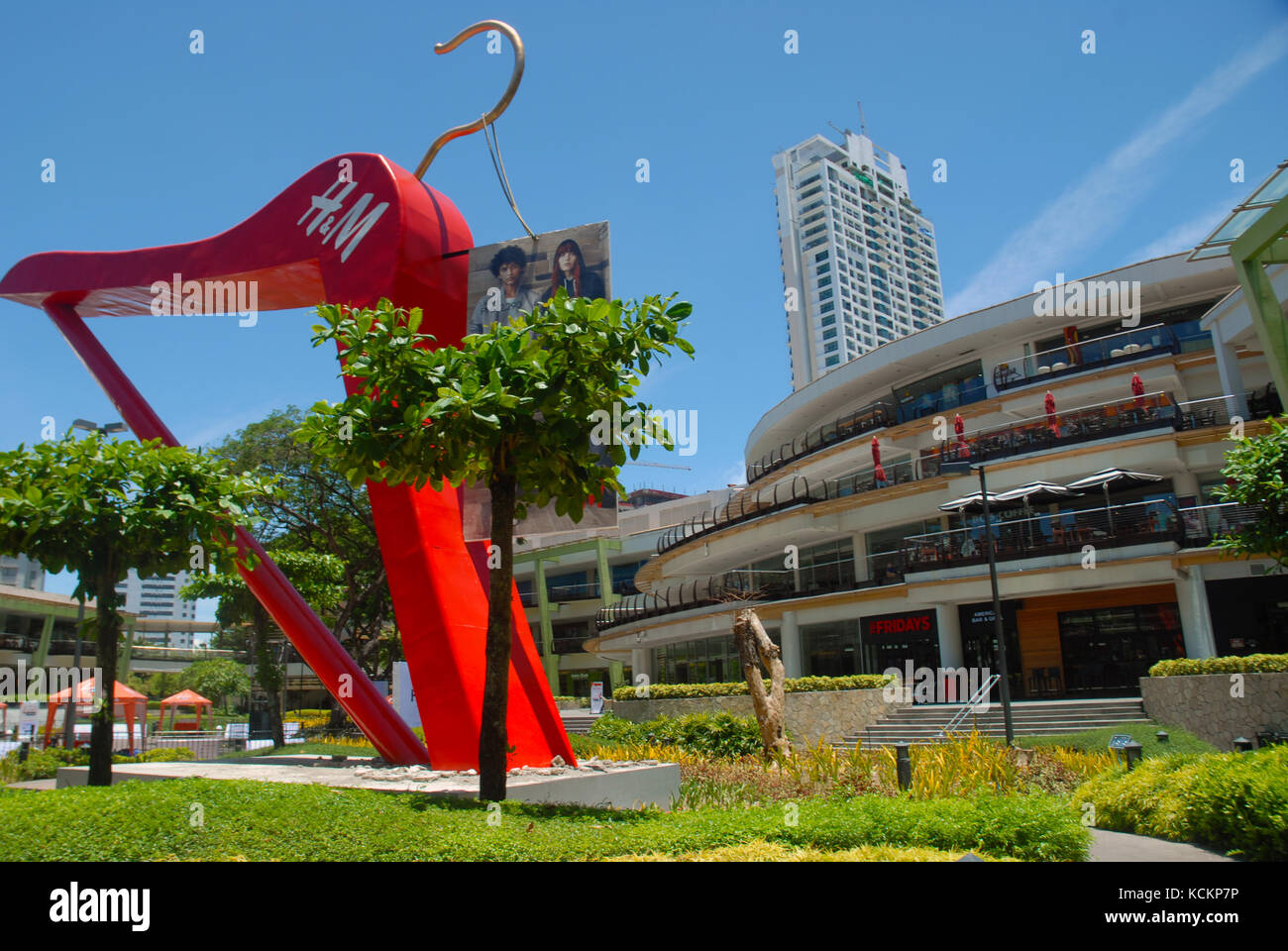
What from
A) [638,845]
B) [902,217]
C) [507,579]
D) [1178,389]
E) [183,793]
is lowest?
[638,845]

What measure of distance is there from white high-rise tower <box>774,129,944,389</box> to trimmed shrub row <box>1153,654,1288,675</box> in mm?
104351

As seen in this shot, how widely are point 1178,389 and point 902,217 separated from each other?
128 m

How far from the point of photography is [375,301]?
46.1ft

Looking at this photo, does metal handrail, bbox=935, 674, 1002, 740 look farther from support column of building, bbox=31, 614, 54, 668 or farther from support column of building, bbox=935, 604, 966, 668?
support column of building, bbox=31, 614, 54, 668

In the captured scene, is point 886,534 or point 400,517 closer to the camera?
point 400,517

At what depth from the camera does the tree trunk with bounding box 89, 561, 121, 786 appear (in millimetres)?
10266

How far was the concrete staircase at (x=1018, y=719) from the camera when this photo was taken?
21969 millimetres

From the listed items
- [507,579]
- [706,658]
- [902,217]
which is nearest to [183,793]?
[507,579]

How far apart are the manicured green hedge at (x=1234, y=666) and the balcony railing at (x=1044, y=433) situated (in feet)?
23.2

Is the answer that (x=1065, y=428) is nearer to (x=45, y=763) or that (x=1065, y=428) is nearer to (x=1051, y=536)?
(x=1051, y=536)

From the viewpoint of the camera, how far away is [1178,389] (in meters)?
28.6

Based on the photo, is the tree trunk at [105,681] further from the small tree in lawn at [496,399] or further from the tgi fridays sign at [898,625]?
the tgi fridays sign at [898,625]

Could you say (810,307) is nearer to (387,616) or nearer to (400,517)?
(387,616)

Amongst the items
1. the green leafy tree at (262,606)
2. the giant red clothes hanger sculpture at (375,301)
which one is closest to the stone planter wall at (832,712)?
the giant red clothes hanger sculpture at (375,301)
